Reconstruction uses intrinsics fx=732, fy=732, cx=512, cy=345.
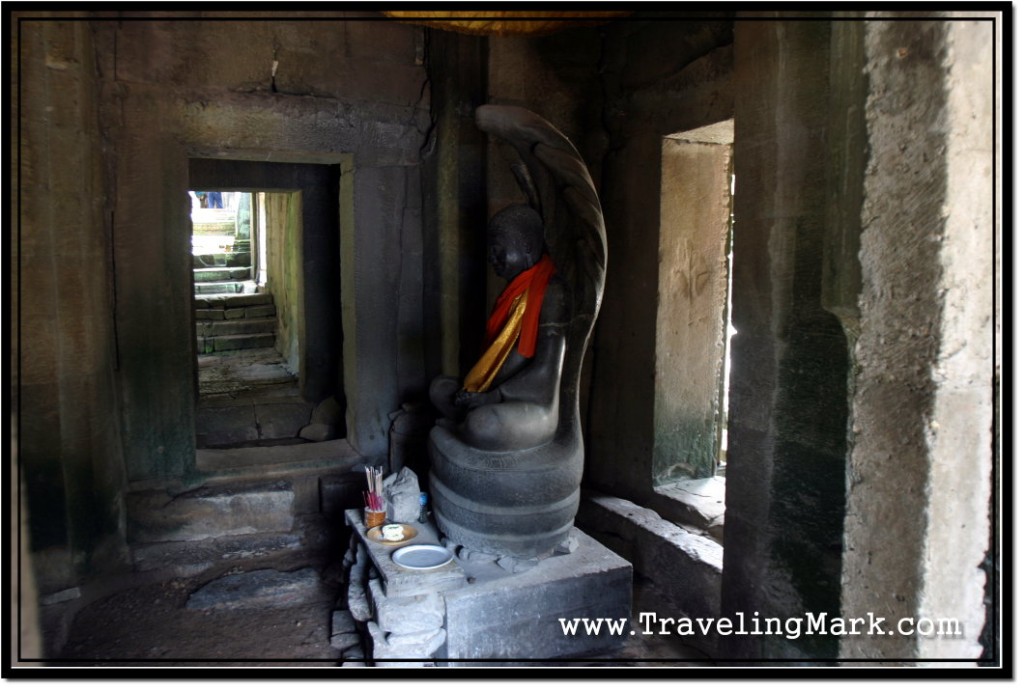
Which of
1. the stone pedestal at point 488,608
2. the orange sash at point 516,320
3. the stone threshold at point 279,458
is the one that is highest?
the orange sash at point 516,320

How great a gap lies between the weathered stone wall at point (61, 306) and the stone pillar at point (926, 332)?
337 centimetres

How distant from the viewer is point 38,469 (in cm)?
353

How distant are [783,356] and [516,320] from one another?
1307 millimetres

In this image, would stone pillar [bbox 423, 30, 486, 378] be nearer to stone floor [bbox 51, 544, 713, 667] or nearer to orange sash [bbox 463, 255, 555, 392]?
orange sash [bbox 463, 255, 555, 392]

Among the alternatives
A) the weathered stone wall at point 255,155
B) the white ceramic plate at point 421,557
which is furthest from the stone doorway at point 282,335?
the white ceramic plate at point 421,557

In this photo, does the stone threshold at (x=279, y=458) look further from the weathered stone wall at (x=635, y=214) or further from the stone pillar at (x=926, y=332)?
the stone pillar at (x=926, y=332)

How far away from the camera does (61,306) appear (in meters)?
3.55

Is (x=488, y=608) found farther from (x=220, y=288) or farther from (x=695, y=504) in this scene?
(x=220, y=288)

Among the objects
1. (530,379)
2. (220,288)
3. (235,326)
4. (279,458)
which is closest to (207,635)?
(279,458)

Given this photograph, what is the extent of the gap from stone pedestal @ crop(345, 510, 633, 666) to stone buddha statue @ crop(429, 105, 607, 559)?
0.18m

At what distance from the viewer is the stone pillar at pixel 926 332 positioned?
192 cm

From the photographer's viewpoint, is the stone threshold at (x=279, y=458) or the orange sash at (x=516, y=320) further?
the stone threshold at (x=279, y=458)

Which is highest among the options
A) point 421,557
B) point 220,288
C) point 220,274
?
point 220,274

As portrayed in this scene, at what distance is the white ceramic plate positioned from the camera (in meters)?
3.24
